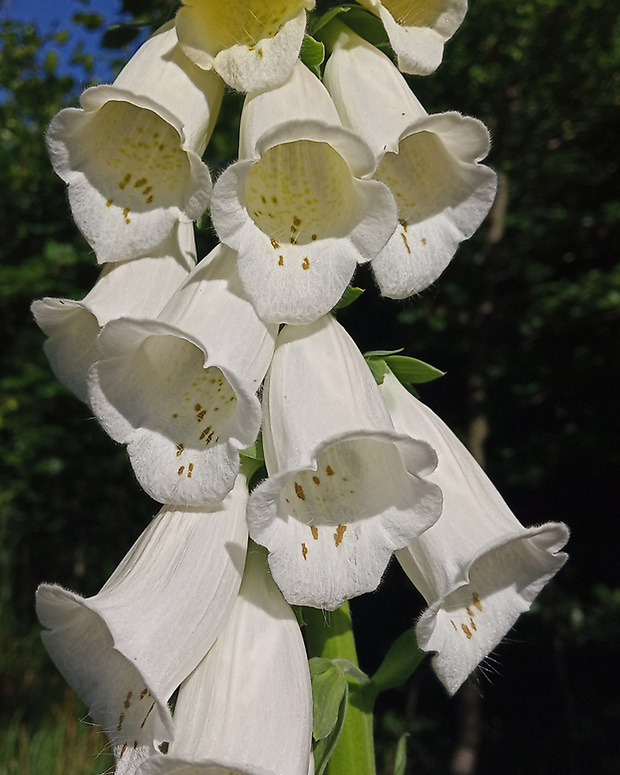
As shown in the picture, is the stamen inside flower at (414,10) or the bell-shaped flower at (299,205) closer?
the bell-shaped flower at (299,205)

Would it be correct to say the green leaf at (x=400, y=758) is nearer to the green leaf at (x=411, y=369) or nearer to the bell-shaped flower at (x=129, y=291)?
the green leaf at (x=411, y=369)

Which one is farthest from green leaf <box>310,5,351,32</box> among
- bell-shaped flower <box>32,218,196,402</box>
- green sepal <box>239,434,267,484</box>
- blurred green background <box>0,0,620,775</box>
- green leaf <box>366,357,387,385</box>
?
blurred green background <box>0,0,620,775</box>

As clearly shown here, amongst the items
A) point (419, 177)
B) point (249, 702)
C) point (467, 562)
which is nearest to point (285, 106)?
point (419, 177)

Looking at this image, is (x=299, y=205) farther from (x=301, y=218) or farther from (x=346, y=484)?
(x=346, y=484)

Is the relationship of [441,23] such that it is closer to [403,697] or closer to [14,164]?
[14,164]

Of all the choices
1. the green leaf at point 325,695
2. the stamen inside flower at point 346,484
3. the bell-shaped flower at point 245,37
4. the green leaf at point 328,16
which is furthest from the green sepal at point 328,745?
the green leaf at point 328,16
